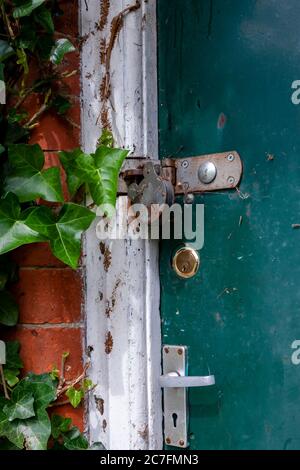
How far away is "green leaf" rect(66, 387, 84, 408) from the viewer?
1180 mm

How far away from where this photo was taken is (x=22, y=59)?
1166mm

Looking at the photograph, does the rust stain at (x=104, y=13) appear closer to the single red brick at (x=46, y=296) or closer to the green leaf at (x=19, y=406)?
the single red brick at (x=46, y=296)

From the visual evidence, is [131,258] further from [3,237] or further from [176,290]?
[3,237]

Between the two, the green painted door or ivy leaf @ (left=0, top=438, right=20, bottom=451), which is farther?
ivy leaf @ (left=0, top=438, right=20, bottom=451)

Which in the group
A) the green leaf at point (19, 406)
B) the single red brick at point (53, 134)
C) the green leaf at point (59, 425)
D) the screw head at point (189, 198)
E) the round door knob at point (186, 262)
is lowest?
the green leaf at point (59, 425)

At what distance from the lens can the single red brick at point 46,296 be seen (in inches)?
47.5

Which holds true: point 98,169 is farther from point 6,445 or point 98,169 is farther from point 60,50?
point 6,445

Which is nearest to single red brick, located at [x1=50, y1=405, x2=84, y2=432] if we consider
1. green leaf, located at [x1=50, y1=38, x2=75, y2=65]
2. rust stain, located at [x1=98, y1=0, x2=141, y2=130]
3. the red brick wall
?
the red brick wall

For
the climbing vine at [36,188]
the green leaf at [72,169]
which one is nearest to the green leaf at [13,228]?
the climbing vine at [36,188]

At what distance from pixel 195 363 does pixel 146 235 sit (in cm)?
26

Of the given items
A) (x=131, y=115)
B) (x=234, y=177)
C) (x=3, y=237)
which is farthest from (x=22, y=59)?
(x=234, y=177)

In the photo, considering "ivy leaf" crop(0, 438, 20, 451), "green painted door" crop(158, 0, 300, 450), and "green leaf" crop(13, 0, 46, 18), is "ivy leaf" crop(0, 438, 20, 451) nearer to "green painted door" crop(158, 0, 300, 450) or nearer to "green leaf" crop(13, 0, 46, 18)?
"green painted door" crop(158, 0, 300, 450)

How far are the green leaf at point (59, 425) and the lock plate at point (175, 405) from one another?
0.18m

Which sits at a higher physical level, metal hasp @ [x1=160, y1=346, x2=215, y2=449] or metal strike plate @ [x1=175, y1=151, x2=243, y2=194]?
metal strike plate @ [x1=175, y1=151, x2=243, y2=194]
